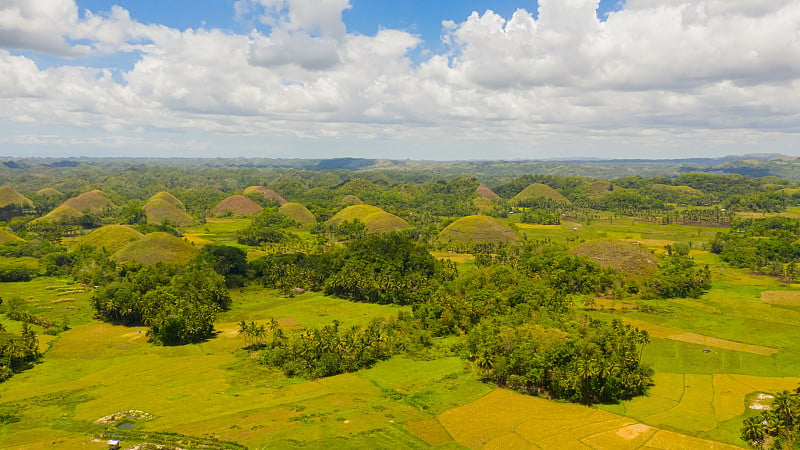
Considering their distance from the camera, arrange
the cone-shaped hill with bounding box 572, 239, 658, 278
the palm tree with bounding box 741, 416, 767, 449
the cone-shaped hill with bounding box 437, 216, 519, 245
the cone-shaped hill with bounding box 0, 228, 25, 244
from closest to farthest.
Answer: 1. the palm tree with bounding box 741, 416, 767, 449
2. the cone-shaped hill with bounding box 572, 239, 658, 278
3. the cone-shaped hill with bounding box 0, 228, 25, 244
4. the cone-shaped hill with bounding box 437, 216, 519, 245

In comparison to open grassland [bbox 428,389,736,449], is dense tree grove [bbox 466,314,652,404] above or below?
above

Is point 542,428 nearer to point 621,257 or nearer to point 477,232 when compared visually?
point 621,257

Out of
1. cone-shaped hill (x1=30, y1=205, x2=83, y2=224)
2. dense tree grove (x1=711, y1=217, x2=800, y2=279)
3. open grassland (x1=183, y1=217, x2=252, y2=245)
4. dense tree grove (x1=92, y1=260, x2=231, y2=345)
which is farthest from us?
cone-shaped hill (x1=30, y1=205, x2=83, y2=224)

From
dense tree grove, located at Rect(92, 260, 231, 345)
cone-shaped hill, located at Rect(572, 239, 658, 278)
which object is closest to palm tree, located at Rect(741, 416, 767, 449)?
cone-shaped hill, located at Rect(572, 239, 658, 278)

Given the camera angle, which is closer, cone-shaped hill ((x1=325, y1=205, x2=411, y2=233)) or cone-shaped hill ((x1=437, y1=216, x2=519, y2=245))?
cone-shaped hill ((x1=437, y1=216, x2=519, y2=245))

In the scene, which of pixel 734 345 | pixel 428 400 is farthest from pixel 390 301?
pixel 734 345

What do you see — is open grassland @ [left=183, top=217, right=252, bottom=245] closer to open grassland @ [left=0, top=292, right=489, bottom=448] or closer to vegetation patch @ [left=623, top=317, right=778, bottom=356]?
open grassland @ [left=0, top=292, right=489, bottom=448]

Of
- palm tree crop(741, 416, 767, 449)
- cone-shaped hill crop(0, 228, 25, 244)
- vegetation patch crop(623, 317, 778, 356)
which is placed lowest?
vegetation patch crop(623, 317, 778, 356)
